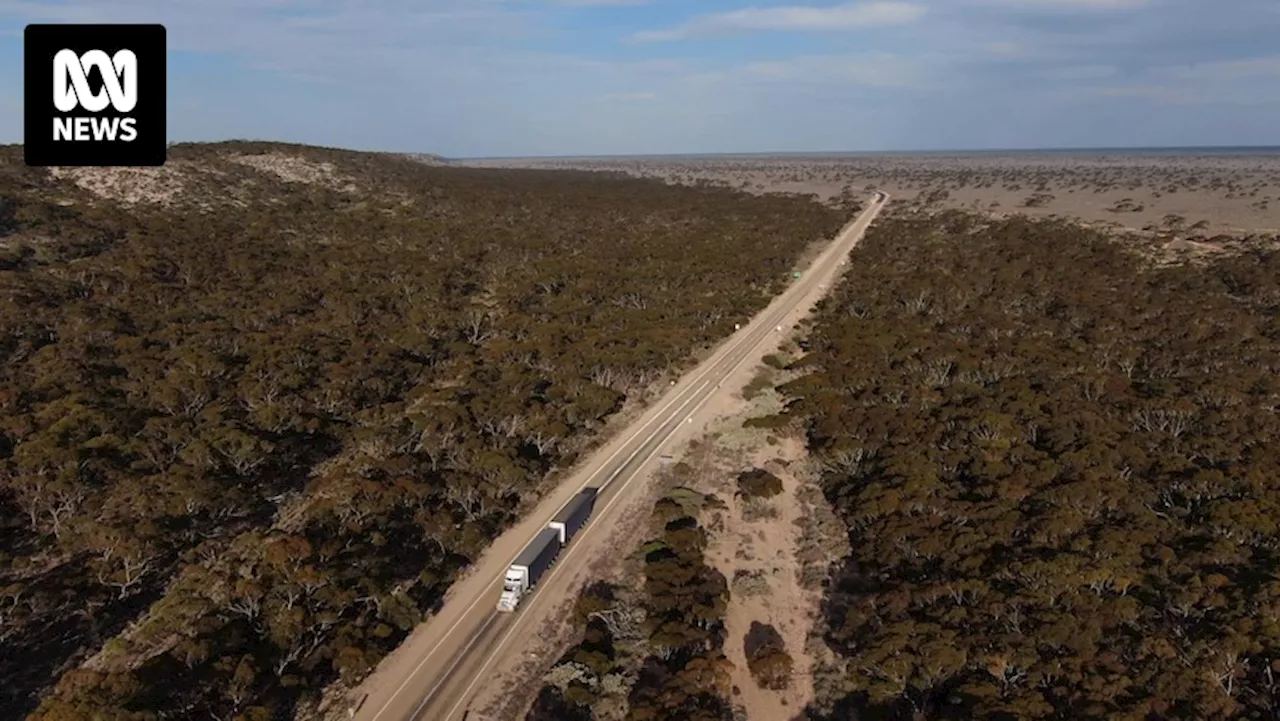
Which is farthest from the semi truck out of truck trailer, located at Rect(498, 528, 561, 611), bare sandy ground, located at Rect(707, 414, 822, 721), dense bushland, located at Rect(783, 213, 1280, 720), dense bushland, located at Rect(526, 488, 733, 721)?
dense bushland, located at Rect(783, 213, 1280, 720)

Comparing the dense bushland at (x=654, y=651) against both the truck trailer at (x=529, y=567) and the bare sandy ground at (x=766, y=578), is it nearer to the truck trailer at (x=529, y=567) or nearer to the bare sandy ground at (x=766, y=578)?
the bare sandy ground at (x=766, y=578)

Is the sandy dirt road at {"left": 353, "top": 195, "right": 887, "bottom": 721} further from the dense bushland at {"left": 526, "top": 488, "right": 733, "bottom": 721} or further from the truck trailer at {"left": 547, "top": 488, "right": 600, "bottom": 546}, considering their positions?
the dense bushland at {"left": 526, "top": 488, "right": 733, "bottom": 721}

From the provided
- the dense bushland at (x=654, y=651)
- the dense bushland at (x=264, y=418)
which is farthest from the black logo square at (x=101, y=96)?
the dense bushland at (x=654, y=651)

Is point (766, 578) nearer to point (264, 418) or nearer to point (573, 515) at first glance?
point (573, 515)

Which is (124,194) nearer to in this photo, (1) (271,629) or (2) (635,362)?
(2) (635,362)

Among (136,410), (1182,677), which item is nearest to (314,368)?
(136,410)

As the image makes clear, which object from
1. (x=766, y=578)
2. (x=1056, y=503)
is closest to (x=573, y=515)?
(x=766, y=578)
